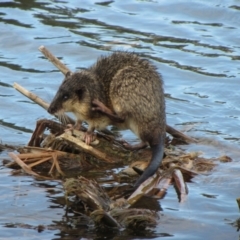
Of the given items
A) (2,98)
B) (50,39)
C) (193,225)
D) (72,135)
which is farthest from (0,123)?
(193,225)

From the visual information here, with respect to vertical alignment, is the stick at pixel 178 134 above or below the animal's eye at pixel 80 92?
below

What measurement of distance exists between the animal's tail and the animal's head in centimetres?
85

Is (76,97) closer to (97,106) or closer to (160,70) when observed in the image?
(97,106)

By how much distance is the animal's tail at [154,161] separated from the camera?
28.8ft

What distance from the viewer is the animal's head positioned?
373 inches

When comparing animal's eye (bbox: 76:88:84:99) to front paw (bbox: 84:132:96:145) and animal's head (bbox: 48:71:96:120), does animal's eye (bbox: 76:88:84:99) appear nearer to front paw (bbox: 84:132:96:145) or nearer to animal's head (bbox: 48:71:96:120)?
animal's head (bbox: 48:71:96:120)

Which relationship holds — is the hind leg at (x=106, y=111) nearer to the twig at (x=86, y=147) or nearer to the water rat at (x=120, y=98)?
the water rat at (x=120, y=98)

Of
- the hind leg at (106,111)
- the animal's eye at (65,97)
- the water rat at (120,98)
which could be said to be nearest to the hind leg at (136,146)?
the water rat at (120,98)

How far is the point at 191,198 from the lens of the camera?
28.5 ft

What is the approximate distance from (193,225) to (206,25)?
7.63 m

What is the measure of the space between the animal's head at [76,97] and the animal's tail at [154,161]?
851 millimetres

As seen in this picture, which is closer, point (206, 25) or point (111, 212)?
point (111, 212)

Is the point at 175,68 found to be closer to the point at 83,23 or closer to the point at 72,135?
the point at 83,23

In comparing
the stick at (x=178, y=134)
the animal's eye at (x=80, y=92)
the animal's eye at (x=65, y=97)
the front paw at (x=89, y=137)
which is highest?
the animal's eye at (x=80, y=92)
